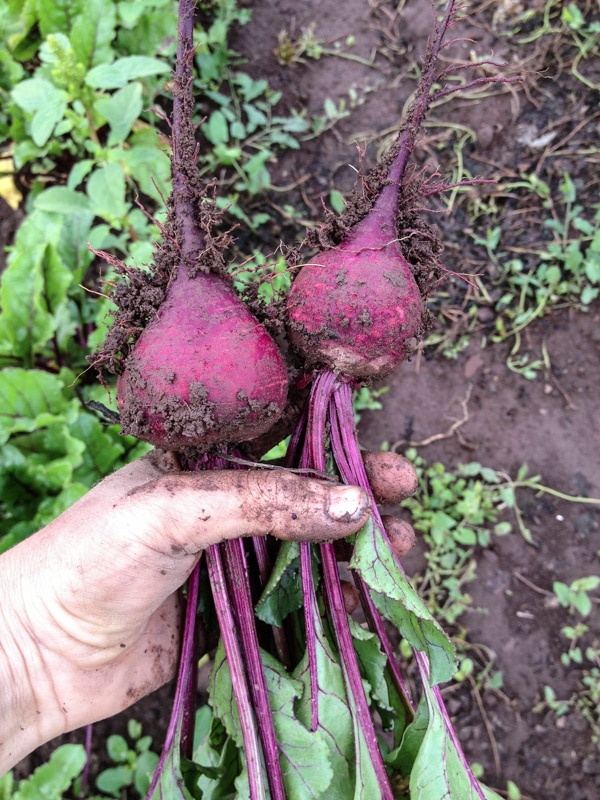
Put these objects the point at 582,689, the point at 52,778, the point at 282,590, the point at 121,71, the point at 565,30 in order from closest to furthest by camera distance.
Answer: the point at 282,590 < the point at 52,778 < the point at 121,71 < the point at 582,689 < the point at 565,30

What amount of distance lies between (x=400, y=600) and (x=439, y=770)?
501 mm

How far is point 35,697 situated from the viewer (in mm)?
1626

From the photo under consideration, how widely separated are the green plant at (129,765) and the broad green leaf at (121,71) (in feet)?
9.02

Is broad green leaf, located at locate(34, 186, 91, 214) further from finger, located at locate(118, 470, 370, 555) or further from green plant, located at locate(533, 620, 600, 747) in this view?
green plant, located at locate(533, 620, 600, 747)

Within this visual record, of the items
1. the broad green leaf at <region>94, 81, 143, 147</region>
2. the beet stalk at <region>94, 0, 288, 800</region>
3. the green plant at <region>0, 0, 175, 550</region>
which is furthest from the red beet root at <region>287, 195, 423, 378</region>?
the broad green leaf at <region>94, 81, 143, 147</region>

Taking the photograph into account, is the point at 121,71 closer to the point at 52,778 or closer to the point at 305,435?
the point at 305,435

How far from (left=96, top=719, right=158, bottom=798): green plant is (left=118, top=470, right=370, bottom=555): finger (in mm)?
1497

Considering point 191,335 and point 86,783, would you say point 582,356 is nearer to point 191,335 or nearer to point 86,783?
point 191,335

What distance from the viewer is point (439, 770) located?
1435 millimetres

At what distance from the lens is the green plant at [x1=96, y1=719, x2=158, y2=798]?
7.71ft

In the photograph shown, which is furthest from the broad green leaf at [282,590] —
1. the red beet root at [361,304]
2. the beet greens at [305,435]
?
the red beet root at [361,304]

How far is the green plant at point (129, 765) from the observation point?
2350 mm

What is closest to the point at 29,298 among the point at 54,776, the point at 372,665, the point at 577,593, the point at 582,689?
the point at 54,776

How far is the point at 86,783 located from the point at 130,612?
4.69ft
